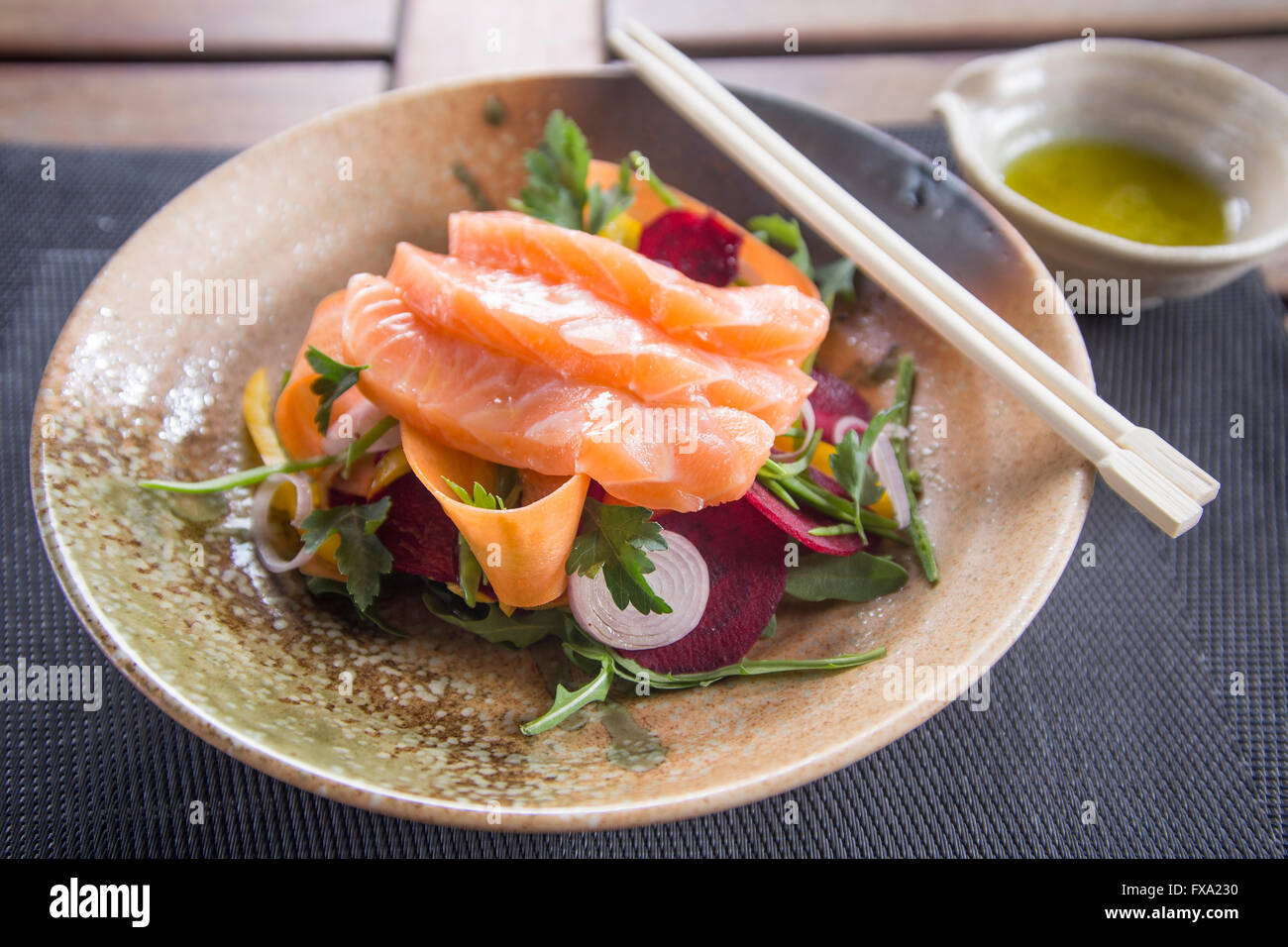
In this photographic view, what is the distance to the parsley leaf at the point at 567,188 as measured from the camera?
181 cm

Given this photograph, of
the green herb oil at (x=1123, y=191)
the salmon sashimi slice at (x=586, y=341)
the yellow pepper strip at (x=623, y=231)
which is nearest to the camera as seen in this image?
the salmon sashimi slice at (x=586, y=341)

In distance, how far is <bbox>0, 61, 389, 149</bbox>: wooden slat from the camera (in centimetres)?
240

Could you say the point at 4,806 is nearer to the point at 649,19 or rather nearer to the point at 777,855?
the point at 777,855

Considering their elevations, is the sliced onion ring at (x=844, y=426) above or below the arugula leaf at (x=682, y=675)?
above

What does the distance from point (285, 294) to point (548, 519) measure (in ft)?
2.82

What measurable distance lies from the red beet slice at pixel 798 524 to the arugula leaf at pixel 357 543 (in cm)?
58

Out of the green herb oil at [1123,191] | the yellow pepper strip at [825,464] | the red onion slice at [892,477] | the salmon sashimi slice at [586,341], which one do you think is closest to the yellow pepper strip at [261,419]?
the salmon sashimi slice at [586,341]

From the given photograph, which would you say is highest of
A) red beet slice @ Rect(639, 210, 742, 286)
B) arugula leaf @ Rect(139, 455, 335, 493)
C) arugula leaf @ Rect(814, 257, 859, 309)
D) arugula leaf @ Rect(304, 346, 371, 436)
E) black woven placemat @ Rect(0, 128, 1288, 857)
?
red beet slice @ Rect(639, 210, 742, 286)

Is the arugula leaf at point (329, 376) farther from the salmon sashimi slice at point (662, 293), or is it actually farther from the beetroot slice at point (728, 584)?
the beetroot slice at point (728, 584)

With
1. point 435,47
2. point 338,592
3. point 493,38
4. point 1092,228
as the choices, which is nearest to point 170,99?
point 435,47

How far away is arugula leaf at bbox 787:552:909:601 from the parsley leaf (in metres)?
0.79

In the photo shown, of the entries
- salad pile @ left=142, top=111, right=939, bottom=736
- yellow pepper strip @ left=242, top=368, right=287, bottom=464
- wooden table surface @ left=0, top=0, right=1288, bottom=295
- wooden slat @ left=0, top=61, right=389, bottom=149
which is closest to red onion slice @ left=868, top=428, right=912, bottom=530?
salad pile @ left=142, top=111, right=939, bottom=736

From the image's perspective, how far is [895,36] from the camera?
263 cm

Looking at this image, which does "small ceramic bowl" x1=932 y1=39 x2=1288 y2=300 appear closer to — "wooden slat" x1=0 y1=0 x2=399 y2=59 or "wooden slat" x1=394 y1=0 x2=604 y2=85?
"wooden slat" x1=394 y1=0 x2=604 y2=85
